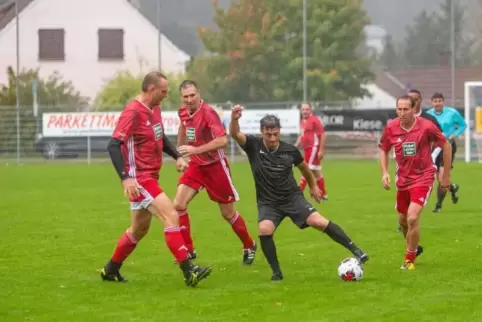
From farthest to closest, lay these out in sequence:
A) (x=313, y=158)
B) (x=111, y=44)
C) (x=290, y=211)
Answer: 1. (x=111, y=44)
2. (x=313, y=158)
3. (x=290, y=211)

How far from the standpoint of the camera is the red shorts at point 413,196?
38.0ft

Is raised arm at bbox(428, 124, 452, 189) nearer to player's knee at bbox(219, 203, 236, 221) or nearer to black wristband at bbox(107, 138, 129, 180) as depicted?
player's knee at bbox(219, 203, 236, 221)

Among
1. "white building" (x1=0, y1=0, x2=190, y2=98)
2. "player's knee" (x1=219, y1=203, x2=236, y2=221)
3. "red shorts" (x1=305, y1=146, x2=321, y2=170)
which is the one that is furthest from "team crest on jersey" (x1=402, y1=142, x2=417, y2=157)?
"white building" (x1=0, y1=0, x2=190, y2=98)

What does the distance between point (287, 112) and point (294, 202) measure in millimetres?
31532

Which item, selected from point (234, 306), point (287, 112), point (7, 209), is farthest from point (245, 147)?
point (287, 112)

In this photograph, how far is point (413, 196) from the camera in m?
11.6

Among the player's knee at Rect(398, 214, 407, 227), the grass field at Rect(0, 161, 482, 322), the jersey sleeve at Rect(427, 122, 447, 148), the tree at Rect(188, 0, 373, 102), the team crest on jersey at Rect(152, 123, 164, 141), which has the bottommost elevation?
the grass field at Rect(0, 161, 482, 322)

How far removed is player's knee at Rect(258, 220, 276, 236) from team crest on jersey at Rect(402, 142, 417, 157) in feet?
5.90

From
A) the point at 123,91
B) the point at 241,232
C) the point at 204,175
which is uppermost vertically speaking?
the point at 123,91

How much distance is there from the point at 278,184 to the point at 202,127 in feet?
5.36

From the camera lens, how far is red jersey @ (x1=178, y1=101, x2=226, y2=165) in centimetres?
1220

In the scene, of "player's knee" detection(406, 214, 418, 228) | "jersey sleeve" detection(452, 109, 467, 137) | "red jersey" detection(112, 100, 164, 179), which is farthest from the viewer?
"jersey sleeve" detection(452, 109, 467, 137)

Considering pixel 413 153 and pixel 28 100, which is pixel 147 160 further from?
pixel 28 100

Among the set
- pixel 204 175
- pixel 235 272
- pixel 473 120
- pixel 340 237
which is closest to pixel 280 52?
pixel 473 120
